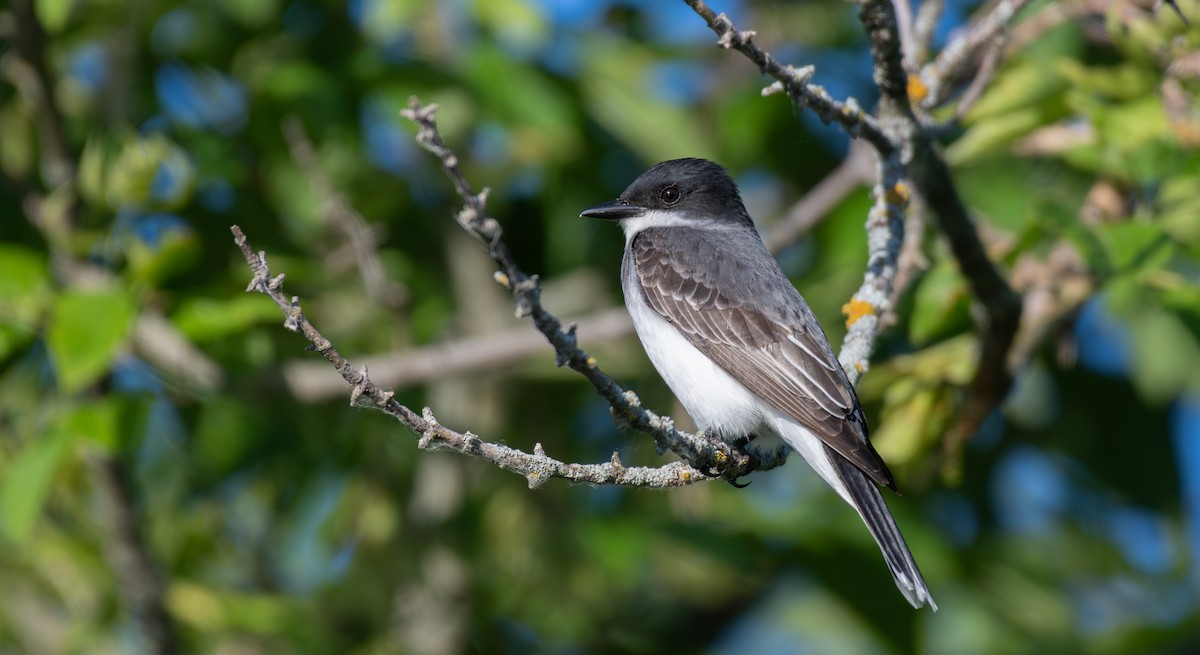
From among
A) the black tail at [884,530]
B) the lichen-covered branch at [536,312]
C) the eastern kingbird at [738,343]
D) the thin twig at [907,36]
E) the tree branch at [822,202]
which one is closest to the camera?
the lichen-covered branch at [536,312]

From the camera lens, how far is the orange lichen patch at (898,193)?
→ 13.4 ft

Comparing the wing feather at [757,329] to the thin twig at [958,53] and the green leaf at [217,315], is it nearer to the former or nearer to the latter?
the thin twig at [958,53]

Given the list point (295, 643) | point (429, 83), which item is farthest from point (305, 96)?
point (295, 643)

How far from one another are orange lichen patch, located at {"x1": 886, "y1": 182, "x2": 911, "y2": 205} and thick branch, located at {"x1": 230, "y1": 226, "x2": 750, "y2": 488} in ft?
4.35

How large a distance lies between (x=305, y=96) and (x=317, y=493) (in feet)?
6.14

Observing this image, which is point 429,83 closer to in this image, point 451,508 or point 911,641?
point 451,508

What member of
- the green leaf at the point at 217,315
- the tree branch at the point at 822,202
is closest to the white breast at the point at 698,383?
the tree branch at the point at 822,202

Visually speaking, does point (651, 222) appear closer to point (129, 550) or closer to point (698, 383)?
point (698, 383)

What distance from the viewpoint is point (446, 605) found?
19.4 ft

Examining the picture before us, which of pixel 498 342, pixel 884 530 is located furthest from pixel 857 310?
pixel 498 342

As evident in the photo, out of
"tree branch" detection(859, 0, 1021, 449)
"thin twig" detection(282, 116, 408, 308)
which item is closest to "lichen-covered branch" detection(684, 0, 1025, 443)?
"tree branch" detection(859, 0, 1021, 449)

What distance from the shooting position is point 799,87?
11.2 feet

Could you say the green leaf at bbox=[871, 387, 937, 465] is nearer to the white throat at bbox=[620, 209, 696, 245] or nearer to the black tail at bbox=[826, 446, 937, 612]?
the black tail at bbox=[826, 446, 937, 612]

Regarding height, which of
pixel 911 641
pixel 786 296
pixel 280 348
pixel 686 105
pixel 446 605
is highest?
pixel 786 296
